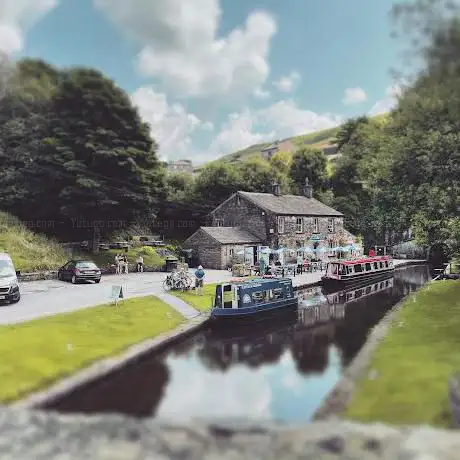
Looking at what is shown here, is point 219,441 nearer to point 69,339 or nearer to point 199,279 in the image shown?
point 69,339

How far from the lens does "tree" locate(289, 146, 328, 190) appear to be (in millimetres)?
73375

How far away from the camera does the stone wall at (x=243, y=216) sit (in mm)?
46719

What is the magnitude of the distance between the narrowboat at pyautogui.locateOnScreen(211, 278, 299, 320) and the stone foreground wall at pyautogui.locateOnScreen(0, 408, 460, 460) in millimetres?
12724

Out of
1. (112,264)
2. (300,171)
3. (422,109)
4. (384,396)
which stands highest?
(300,171)

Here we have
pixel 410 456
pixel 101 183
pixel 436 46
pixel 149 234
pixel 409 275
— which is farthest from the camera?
pixel 149 234

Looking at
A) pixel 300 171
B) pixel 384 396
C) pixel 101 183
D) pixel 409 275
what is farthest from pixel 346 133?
pixel 384 396

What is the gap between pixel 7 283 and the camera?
A: 22422mm

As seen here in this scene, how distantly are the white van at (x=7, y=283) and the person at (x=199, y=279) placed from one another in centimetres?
980

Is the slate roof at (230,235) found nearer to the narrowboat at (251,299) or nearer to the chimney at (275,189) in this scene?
the chimney at (275,189)

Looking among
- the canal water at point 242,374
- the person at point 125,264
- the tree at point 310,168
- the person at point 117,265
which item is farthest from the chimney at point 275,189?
the canal water at point 242,374

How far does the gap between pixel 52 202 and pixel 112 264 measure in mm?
Result: 7079

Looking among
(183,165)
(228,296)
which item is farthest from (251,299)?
(183,165)

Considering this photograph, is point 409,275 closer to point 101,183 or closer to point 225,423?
point 101,183

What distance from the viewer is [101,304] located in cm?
2297
